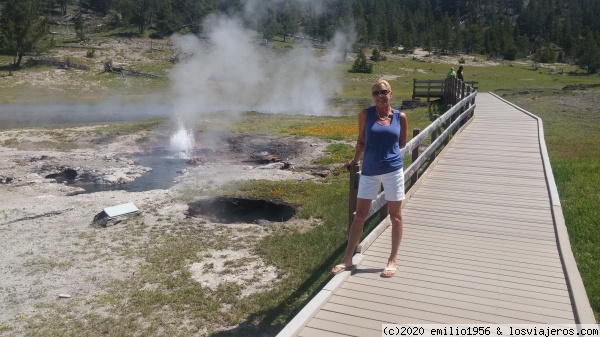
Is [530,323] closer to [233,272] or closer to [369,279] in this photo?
[369,279]

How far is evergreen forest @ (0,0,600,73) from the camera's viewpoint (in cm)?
6581

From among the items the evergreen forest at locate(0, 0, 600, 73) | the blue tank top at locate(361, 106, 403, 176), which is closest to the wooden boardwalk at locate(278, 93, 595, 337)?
the blue tank top at locate(361, 106, 403, 176)

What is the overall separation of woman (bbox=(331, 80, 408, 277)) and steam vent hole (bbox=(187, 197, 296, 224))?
674 centimetres

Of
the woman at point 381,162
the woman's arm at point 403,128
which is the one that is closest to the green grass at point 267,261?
the woman at point 381,162

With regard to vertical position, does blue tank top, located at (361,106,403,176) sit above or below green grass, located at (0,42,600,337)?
above

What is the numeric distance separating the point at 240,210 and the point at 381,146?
28.4 ft

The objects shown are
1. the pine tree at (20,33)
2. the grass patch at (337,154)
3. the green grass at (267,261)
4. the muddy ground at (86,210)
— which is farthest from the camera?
the pine tree at (20,33)

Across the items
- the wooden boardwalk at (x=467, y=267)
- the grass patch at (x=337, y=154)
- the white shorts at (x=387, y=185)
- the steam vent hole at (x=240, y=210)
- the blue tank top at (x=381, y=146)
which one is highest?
the blue tank top at (x=381, y=146)

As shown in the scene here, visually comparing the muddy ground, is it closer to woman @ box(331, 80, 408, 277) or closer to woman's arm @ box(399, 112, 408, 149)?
woman @ box(331, 80, 408, 277)

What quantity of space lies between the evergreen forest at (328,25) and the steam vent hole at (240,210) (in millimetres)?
48489

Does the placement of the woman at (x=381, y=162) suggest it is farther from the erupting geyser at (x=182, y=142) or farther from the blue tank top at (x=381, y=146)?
the erupting geyser at (x=182, y=142)

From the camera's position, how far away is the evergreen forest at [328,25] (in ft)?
216

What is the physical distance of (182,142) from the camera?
24.1 meters

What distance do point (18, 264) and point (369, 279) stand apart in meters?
7.85
